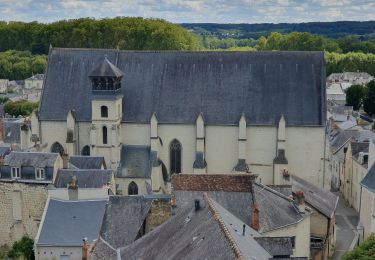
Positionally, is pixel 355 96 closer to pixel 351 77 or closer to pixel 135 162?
pixel 351 77

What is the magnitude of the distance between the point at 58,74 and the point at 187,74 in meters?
11.5

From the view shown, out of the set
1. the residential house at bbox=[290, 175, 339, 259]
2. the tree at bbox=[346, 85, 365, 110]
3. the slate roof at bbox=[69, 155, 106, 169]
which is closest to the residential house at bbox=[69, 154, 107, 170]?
the slate roof at bbox=[69, 155, 106, 169]

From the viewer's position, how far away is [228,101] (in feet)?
159

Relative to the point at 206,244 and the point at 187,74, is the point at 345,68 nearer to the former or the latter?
the point at 187,74

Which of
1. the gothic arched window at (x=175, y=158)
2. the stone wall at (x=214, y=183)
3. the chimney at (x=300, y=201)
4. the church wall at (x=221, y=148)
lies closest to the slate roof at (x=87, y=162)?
the gothic arched window at (x=175, y=158)

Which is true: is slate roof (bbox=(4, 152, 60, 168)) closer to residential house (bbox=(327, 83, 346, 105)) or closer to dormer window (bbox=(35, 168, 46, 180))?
dormer window (bbox=(35, 168, 46, 180))

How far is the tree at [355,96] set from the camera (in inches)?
3956

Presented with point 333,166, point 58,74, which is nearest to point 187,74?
point 58,74

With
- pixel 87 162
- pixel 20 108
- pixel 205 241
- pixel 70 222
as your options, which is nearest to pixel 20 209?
pixel 70 222

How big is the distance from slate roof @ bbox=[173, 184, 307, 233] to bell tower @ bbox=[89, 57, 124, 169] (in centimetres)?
1778

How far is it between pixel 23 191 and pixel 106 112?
33.2 ft

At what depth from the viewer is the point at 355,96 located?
101 metres

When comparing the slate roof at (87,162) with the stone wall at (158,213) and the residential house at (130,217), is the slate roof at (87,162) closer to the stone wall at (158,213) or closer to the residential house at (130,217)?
the residential house at (130,217)

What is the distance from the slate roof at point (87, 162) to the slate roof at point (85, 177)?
11.6 ft
